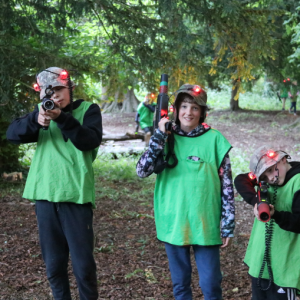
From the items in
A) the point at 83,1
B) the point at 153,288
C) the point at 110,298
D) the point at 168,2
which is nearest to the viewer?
the point at 110,298

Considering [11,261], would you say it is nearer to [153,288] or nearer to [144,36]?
[153,288]

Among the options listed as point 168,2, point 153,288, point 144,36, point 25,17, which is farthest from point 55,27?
point 153,288

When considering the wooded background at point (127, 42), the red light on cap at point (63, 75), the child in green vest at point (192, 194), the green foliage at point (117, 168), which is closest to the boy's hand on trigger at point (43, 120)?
the red light on cap at point (63, 75)

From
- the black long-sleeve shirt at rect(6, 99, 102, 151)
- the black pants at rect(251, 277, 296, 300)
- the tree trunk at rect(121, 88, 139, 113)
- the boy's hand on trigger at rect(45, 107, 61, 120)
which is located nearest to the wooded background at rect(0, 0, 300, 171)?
the black long-sleeve shirt at rect(6, 99, 102, 151)

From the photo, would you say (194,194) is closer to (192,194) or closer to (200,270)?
(192,194)

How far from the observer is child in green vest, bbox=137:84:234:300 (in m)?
2.82

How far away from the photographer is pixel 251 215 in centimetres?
676

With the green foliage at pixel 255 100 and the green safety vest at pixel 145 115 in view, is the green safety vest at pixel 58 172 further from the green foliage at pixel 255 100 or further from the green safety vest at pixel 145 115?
the green foliage at pixel 255 100

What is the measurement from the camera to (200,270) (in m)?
2.84

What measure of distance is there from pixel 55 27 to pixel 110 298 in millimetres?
4165

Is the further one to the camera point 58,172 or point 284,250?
point 58,172

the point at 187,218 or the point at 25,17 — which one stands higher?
the point at 25,17

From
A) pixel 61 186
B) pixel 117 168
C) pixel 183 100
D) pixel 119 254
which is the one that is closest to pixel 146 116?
pixel 117 168

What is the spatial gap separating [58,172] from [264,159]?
148 cm
